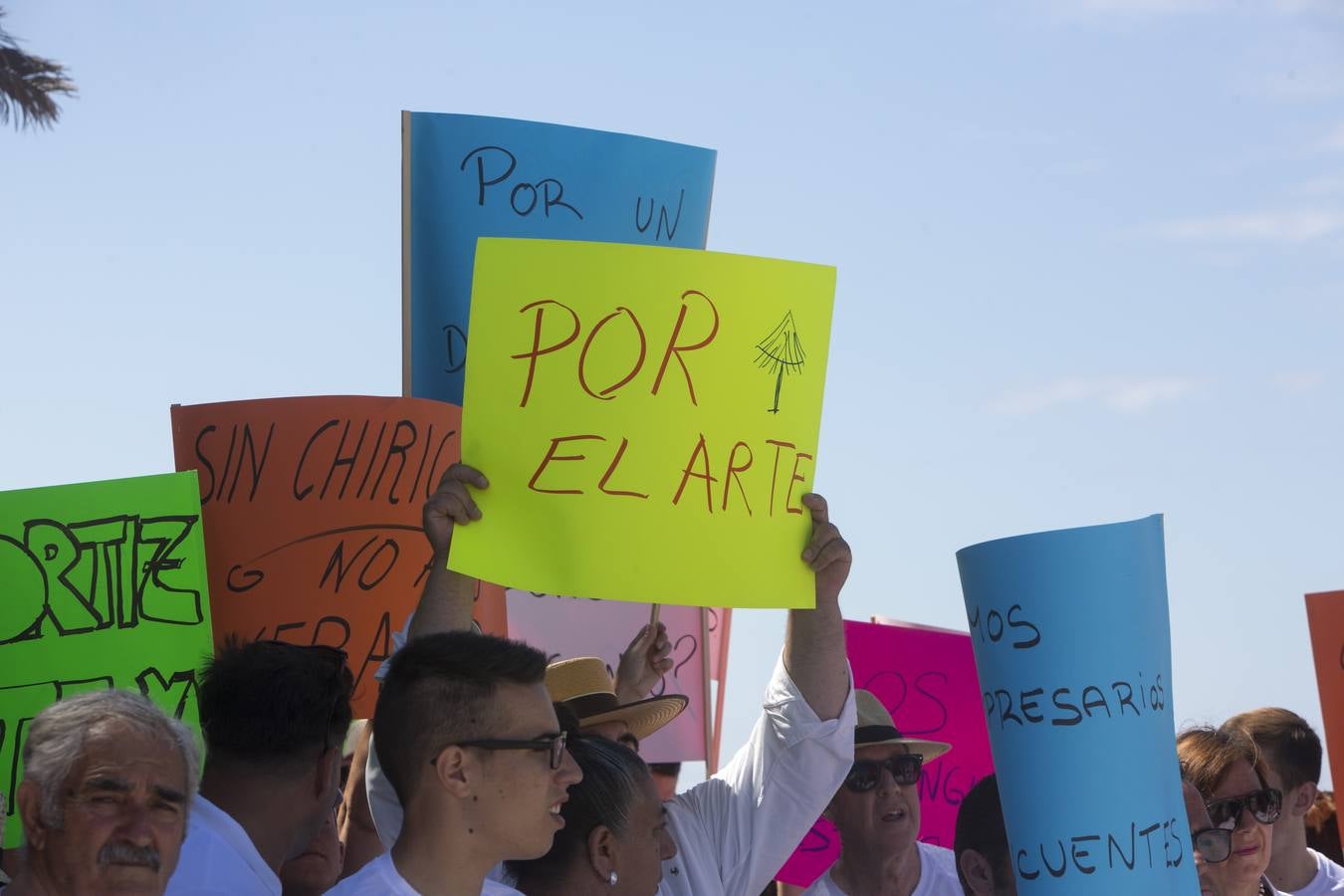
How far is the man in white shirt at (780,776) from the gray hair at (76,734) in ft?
2.39

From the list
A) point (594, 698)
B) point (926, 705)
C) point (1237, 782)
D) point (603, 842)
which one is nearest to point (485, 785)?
point (603, 842)

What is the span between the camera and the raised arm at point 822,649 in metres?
3.57

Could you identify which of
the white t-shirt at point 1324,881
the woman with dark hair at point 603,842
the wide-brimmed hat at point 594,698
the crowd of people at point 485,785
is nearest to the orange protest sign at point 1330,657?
the white t-shirt at point 1324,881

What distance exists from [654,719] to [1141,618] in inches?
63.6

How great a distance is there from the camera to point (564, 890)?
131 inches

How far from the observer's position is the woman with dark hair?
3318mm

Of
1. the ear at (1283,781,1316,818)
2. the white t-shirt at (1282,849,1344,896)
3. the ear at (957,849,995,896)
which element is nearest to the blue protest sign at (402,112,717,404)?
the ear at (957,849,995,896)

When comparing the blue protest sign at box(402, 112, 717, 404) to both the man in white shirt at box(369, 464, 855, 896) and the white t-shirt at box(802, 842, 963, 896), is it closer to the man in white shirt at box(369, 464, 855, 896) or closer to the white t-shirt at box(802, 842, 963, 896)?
the man in white shirt at box(369, 464, 855, 896)

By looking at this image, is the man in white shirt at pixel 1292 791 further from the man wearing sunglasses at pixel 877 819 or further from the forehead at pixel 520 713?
the forehead at pixel 520 713

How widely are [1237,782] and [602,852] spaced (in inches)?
78.5

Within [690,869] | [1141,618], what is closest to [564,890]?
[690,869]

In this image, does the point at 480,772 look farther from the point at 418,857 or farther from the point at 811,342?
the point at 811,342

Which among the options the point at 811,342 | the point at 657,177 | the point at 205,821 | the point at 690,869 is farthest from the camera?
the point at 657,177

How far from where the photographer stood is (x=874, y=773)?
4.58 m
